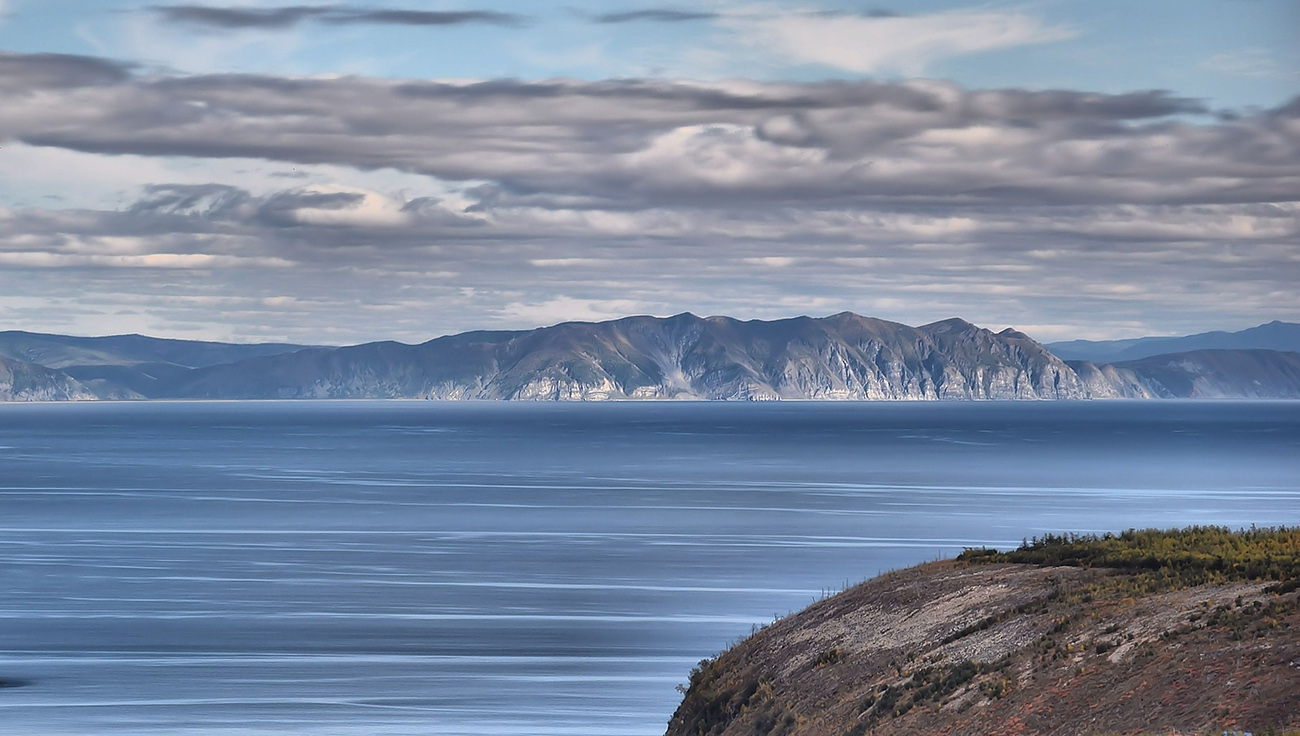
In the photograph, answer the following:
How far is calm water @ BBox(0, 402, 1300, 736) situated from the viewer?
44.5 meters

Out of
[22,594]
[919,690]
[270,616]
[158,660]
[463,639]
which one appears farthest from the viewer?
[22,594]

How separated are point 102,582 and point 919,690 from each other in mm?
54597

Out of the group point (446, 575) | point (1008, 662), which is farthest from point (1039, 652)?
point (446, 575)

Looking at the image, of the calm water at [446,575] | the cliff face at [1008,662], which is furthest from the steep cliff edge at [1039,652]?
the calm water at [446,575]

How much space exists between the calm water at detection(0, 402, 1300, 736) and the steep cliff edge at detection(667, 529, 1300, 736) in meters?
10.3

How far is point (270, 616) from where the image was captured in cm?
5966

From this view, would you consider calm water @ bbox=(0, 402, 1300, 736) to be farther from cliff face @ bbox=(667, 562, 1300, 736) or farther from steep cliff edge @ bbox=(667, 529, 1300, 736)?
steep cliff edge @ bbox=(667, 529, 1300, 736)

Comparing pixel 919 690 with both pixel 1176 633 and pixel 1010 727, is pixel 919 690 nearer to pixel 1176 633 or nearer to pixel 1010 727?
pixel 1010 727

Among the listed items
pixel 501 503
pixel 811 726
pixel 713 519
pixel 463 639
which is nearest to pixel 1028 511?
pixel 713 519

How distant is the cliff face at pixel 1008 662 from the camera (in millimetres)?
22719

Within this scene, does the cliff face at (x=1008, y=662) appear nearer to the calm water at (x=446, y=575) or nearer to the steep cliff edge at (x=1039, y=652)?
the steep cliff edge at (x=1039, y=652)

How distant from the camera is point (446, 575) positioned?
242 feet

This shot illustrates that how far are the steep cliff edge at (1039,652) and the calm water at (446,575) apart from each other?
1029 cm

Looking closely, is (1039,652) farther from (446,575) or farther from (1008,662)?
(446,575)
